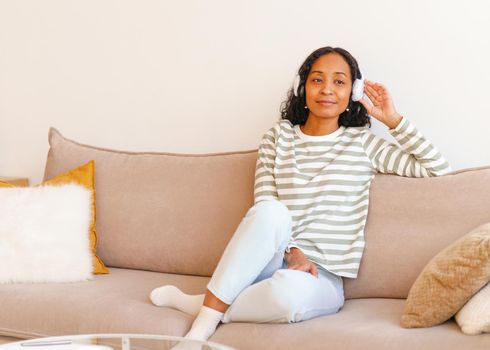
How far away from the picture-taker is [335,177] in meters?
2.36

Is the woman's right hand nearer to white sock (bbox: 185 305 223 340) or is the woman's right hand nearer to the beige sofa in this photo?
the beige sofa

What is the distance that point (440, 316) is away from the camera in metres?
1.83

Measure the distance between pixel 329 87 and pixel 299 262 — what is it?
581 mm

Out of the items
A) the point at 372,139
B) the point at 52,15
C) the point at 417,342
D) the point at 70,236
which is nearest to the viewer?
the point at 417,342

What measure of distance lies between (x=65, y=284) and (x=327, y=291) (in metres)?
0.87

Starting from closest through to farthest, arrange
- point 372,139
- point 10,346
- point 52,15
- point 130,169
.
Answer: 1. point 10,346
2. point 372,139
3. point 130,169
4. point 52,15

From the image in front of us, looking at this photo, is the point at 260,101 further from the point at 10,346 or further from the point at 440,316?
the point at 10,346

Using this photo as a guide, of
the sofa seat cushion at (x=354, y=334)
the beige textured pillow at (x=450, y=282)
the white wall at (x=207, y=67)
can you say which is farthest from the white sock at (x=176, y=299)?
the white wall at (x=207, y=67)

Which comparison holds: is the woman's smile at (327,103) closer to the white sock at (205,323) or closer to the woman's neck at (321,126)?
the woman's neck at (321,126)

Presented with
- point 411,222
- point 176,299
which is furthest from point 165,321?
point 411,222

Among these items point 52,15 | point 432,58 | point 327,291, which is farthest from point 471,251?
point 52,15

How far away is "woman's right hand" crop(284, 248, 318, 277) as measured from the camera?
7.19 feet

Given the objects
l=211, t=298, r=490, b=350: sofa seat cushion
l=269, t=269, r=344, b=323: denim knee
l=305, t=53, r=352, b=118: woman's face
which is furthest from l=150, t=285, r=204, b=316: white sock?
l=305, t=53, r=352, b=118: woman's face

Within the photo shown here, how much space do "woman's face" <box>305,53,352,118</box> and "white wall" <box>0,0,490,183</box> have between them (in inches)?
8.4
